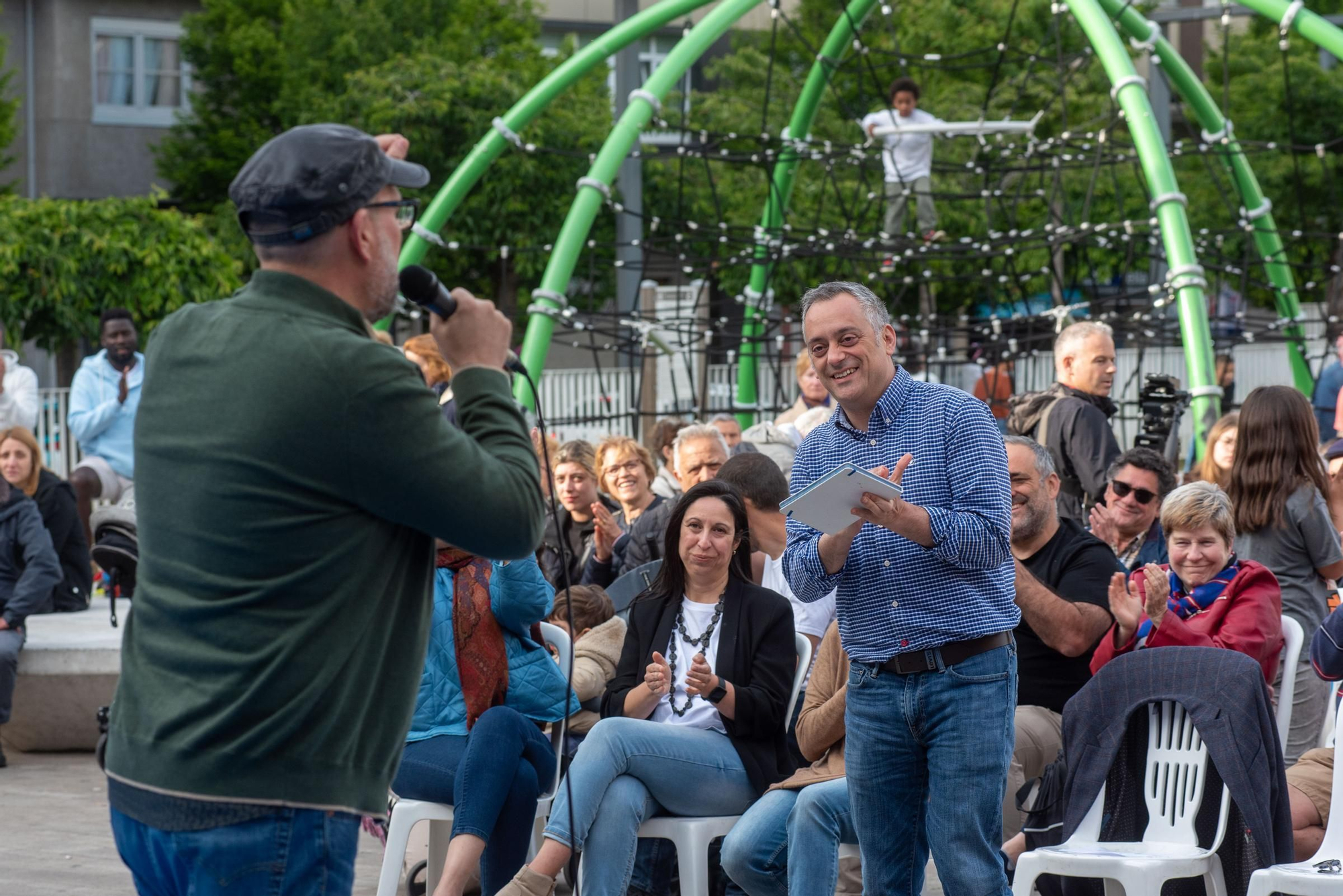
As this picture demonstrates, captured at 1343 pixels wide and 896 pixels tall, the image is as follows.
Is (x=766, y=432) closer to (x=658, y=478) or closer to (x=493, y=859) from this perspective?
(x=658, y=478)

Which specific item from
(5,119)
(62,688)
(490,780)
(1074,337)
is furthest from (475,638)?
(5,119)

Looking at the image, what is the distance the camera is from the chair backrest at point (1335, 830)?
14.6ft

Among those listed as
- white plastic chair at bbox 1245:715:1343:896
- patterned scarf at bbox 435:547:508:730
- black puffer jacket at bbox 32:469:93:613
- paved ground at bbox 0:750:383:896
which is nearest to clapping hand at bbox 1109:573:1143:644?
white plastic chair at bbox 1245:715:1343:896

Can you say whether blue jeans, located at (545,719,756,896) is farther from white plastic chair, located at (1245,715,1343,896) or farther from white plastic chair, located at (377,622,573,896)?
white plastic chair, located at (1245,715,1343,896)

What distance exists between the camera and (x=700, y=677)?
4.88 meters

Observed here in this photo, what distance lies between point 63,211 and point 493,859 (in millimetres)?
14293

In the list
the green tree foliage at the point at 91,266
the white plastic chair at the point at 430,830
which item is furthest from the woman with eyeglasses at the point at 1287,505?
the green tree foliage at the point at 91,266

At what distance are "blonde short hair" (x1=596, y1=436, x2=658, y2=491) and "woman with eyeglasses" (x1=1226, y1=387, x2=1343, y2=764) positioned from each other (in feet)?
8.91

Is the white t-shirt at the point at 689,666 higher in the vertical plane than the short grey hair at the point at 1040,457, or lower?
lower

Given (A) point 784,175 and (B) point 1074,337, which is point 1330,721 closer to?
(B) point 1074,337

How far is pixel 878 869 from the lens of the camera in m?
4.02

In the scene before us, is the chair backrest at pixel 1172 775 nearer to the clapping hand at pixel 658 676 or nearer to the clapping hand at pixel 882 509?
the clapping hand at pixel 658 676

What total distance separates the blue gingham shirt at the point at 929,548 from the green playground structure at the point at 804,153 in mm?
5206

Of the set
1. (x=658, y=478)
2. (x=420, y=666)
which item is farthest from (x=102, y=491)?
(x=420, y=666)
